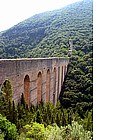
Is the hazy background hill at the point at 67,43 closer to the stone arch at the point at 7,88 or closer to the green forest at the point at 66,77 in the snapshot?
the green forest at the point at 66,77

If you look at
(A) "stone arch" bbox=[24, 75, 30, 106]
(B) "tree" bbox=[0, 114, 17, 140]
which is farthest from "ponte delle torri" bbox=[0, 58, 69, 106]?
(B) "tree" bbox=[0, 114, 17, 140]

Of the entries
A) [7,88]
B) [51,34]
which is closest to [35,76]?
[7,88]

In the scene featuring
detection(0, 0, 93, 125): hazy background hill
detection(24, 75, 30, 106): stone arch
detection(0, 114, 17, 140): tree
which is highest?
detection(0, 0, 93, 125): hazy background hill

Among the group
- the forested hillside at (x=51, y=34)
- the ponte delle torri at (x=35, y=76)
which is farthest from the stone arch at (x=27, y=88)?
the forested hillside at (x=51, y=34)

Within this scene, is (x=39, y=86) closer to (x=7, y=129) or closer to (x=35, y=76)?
(x=35, y=76)

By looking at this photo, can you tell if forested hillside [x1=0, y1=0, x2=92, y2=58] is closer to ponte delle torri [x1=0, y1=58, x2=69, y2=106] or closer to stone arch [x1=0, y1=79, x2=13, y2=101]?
ponte delle torri [x1=0, y1=58, x2=69, y2=106]
